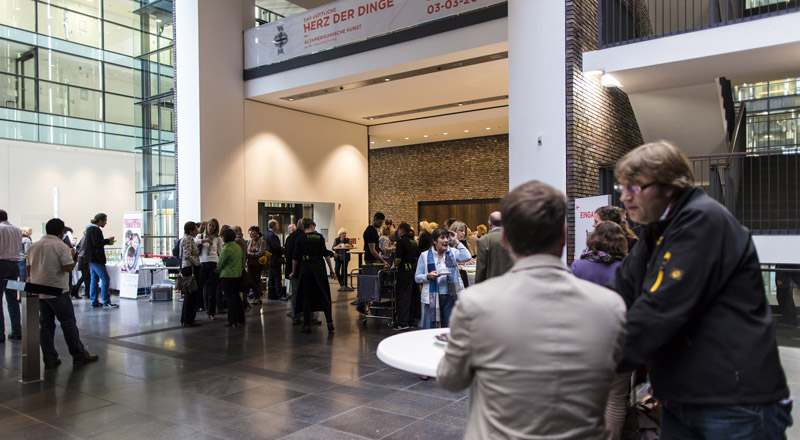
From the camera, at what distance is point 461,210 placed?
19141 millimetres

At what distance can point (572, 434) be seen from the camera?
1.32 m

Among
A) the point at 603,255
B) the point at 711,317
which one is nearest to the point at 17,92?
the point at 603,255

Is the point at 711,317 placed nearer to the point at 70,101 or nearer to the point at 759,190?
the point at 759,190

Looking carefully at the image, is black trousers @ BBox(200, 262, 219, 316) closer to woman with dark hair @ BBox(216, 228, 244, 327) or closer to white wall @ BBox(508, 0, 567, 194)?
woman with dark hair @ BBox(216, 228, 244, 327)

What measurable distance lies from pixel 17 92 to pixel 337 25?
14137 millimetres

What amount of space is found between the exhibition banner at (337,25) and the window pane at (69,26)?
37.3ft

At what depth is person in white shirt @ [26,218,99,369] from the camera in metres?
5.77

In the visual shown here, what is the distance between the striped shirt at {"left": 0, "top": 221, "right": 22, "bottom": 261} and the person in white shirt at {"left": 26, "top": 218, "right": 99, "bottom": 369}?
1769 mm

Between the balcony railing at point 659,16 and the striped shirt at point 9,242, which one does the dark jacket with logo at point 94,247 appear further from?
the balcony railing at point 659,16

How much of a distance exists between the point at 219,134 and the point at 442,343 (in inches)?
458

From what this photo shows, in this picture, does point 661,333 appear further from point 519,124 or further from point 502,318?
point 519,124

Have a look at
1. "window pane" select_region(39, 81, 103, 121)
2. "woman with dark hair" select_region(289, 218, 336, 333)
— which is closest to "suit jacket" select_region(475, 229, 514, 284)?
"woman with dark hair" select_region(289, 218, 336, 333)

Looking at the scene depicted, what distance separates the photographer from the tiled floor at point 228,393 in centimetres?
405

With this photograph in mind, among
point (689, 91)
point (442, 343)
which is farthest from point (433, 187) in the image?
point (442, 343)
